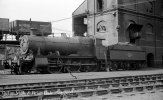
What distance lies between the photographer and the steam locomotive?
1792cm

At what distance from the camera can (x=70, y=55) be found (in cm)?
1970

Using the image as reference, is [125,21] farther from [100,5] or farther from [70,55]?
[70,55]

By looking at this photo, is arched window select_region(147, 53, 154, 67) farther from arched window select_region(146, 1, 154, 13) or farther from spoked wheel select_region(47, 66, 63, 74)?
A: spoked wheel select_region(47, 66, 63, 74)

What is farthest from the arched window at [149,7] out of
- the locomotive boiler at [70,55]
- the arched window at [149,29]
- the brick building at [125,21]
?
the locomotive boiler at [70,55]

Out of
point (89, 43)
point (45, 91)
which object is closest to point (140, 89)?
point (45, 91)

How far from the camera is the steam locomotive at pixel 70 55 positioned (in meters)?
17.9

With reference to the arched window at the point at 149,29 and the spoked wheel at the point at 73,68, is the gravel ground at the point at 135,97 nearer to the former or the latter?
the spoked wheel at the point at 73,68

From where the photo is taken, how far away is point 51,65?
1861cm

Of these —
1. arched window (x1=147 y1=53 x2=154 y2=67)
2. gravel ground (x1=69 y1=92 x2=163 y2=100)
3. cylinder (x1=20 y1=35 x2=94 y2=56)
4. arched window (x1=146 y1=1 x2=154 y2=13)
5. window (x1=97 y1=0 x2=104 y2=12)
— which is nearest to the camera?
gravel ground (x1=69 y1=92 x2=163 y2=100)

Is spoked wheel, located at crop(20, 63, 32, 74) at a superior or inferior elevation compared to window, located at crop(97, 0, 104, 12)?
inferior

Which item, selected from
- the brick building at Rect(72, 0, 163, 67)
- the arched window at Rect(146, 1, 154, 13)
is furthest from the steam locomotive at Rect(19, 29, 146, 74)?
the arched window at Rect(146, 1, 154, 13)

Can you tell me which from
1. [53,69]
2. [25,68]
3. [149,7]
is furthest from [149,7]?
[25,68]

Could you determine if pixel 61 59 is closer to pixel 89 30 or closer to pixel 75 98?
pixel 75 98

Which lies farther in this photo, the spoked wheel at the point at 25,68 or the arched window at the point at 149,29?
the arched window at the point at 149,29
